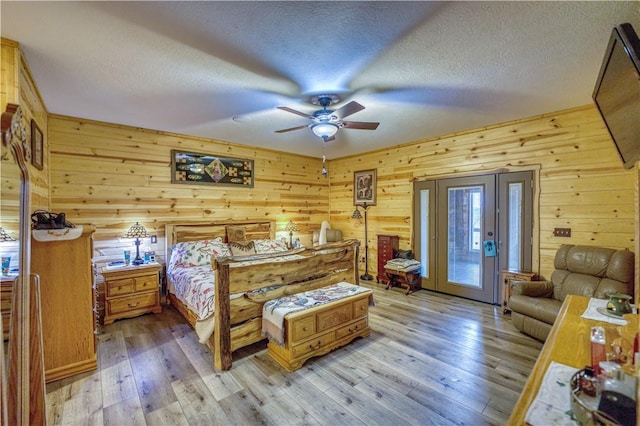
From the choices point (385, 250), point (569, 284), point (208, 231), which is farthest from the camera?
point (385, 250)

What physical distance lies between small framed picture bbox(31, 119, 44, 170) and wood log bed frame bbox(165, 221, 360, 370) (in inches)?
80.6

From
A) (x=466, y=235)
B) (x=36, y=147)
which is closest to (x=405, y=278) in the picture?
(x=466, y=235)

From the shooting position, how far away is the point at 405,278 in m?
4.71

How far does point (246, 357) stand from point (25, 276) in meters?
1.88

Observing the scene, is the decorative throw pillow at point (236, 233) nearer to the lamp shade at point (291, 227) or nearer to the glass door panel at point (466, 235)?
the lamp shade at point (291, 227)

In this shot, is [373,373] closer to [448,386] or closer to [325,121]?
[448,386]

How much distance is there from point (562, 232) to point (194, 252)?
4.90 m

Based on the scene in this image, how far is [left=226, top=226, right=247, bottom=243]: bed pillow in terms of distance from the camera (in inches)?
185

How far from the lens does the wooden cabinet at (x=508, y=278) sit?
3.62m

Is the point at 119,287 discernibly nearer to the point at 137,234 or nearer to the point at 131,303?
the point at 131,303

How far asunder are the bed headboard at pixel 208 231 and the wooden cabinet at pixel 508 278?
3.86 meters

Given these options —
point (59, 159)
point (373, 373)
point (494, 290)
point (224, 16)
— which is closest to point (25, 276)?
point (224, 16)

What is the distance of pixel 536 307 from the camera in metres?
2.99

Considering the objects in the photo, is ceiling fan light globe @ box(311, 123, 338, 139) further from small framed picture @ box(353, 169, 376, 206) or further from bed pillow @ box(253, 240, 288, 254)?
small framed picture @ box(353, 169, 376, 206)
